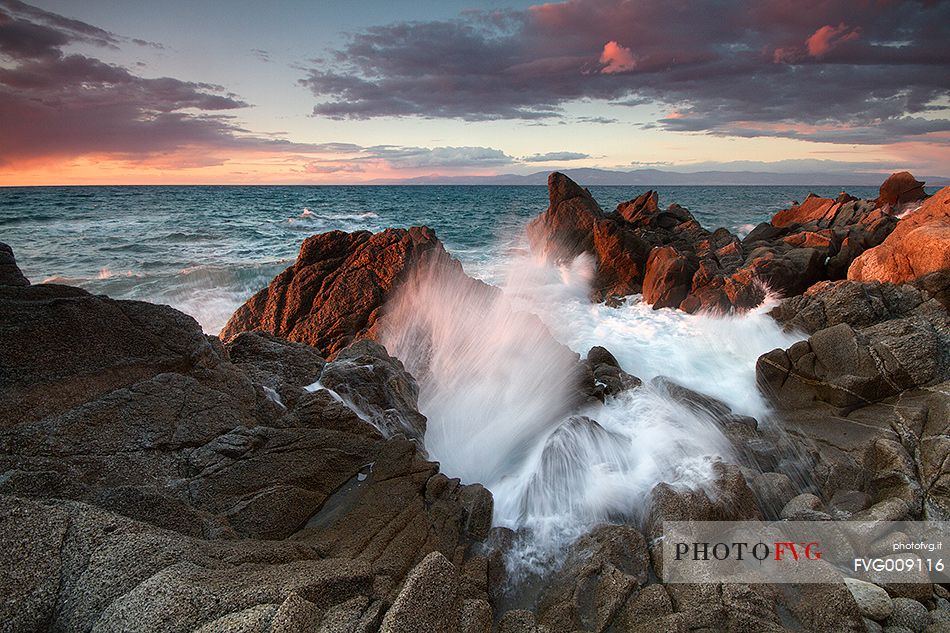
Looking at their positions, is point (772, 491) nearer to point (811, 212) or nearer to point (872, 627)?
point (872, 627)

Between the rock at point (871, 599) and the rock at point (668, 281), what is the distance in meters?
12.1

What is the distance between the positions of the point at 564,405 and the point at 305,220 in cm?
4523

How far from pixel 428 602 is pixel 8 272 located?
6.23 m

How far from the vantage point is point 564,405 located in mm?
9547

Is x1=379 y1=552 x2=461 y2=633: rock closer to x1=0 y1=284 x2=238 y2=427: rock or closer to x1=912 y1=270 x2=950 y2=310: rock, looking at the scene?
x1=0 y1=284 x2=238 y2=427: rock

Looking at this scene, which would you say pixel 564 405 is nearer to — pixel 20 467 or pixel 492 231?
pixel 20 467

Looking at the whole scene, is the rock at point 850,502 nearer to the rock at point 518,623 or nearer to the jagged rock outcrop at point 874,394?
the jagged rock outcrop at point 874,394

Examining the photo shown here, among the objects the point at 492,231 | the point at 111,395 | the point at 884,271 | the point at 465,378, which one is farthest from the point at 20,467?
the point at 492,231

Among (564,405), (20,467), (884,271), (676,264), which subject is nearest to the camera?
(20,467)

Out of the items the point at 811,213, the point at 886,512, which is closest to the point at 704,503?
the point at 886,512

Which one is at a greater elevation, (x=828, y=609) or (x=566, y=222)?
(x=566, y=222)

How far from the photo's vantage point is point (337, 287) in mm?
12273

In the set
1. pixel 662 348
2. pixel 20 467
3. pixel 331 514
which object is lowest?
pixel 662 348

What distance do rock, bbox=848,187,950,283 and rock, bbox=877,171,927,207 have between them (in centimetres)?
2255
